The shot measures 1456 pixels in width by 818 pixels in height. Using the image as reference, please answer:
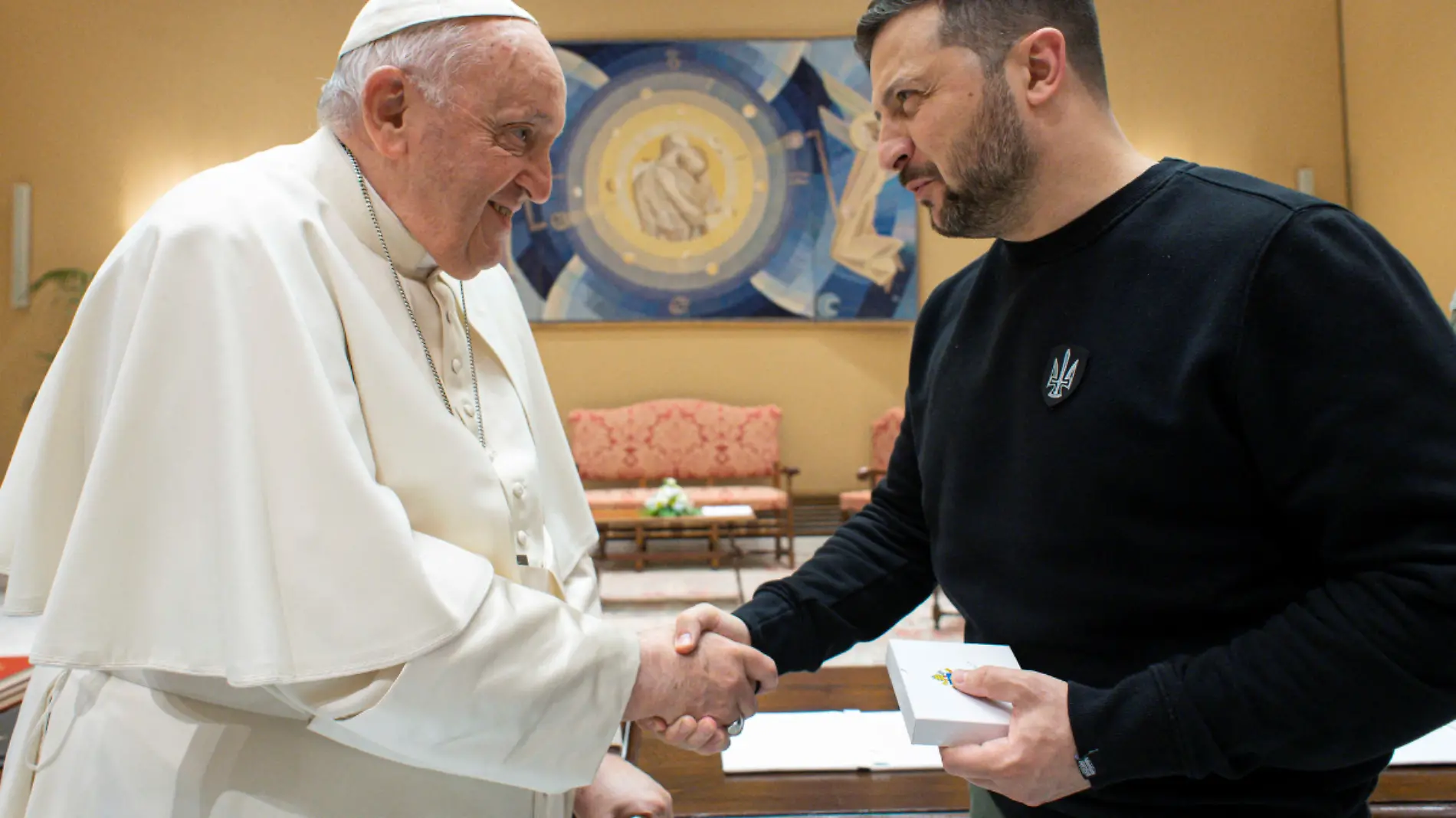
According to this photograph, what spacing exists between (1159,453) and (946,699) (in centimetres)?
38

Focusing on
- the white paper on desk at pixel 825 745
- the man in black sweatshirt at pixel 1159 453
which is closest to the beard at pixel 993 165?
the man in black sweatshirt at pixel 1159 453

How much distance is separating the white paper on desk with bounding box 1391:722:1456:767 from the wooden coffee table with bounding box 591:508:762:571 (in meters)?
4.31

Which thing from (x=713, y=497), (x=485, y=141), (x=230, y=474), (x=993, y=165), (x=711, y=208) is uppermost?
(x=711, y=208)

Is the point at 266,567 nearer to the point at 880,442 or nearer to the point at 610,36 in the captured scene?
the point at 880,442

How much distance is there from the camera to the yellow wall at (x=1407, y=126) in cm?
688

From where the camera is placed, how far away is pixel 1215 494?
1.10 m

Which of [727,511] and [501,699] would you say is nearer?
[501,699]

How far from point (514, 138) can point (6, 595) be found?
881mm

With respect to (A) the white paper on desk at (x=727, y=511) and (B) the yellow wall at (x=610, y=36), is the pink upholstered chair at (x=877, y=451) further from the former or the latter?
(A) the white paper on desk at (x=727, y=511)

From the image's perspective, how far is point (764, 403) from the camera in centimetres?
816

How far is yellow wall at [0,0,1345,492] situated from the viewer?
795 centimetres

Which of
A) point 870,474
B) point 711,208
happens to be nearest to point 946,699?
point 870,474

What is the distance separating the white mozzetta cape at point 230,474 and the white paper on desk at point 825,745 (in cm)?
72

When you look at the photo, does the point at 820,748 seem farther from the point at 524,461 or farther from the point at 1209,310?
the point at 1209,310
